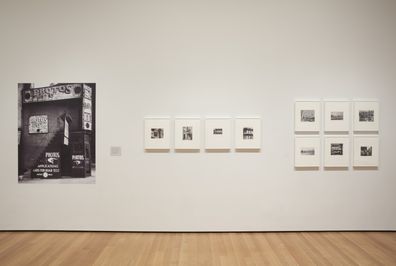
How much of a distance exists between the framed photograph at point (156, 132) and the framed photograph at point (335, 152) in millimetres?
2740

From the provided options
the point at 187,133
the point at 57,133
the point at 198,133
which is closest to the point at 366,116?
the point at 198,133

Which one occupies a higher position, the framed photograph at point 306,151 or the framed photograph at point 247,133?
the framed photograph at point 247,133

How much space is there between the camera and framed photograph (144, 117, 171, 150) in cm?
529

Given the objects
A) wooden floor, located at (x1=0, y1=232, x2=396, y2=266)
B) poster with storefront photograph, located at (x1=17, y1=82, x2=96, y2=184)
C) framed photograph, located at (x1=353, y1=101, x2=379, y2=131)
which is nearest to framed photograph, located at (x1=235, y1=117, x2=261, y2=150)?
wooden floor, located at (x1=0, y1=232, x2=396, y2=266)

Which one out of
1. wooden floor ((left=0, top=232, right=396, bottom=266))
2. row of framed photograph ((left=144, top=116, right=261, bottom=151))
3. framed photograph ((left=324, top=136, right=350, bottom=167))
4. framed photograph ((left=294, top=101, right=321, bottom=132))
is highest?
framed photograph ((left=294, top=101, right=321, bottom=132))

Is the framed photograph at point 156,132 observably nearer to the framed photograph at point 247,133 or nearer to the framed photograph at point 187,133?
the framed photograph at point 187,133

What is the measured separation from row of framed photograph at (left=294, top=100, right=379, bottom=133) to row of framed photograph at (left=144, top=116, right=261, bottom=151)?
0.78 m

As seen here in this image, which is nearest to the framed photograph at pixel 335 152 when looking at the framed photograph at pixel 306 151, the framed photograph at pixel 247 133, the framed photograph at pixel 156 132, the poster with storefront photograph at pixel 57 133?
the framed photograph at pixel 306 151

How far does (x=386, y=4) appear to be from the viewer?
5.34 meters

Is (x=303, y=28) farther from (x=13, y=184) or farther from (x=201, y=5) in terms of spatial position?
(x=13, y=184)

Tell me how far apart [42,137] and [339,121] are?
16.8ft

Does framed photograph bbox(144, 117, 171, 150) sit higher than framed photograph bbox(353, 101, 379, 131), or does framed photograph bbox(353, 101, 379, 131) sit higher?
framed photograph bbox(353, 101, 379, 131)

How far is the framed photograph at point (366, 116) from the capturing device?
535 centimetres

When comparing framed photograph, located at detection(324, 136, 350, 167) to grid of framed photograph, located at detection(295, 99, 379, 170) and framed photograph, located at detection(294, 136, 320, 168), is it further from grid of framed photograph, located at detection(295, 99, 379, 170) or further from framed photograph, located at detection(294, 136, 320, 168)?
framed photograph, located at detection(294, 136, 320, 168)
